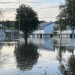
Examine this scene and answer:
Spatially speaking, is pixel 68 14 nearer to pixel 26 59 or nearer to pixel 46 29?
A: pixel 26 59

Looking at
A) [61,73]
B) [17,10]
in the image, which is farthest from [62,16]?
[17,10]

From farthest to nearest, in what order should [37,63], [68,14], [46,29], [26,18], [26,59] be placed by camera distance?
[46,29] → [26,18] → [68,14] → [26,59] → [37,63]

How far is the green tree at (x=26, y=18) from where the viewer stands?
216 feet

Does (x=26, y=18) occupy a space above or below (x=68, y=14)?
below

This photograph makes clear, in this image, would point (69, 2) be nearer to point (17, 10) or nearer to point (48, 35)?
point (17, 10)

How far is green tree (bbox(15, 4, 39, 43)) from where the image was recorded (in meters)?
65.7

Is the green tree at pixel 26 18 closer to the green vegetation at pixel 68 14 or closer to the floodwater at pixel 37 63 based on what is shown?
the floodwater at pixel 37 63

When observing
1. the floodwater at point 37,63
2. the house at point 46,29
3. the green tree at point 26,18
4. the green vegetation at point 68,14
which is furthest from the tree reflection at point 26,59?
the house at point 46,29

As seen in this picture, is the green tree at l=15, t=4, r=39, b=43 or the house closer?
the green tree at l=15, t=4, r=39, b=43

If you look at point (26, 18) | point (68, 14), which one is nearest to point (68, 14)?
point (68, 14)

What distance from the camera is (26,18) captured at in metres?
65.3

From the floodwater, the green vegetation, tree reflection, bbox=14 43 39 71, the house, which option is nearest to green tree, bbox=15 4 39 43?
tree reflection, bbox=14 43 39 71

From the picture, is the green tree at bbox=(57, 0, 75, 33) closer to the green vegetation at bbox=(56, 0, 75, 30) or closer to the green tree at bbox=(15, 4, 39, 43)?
the green vegetation at bbox=(56, 0, 75, 30)

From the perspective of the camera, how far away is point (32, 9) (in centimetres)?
6694
